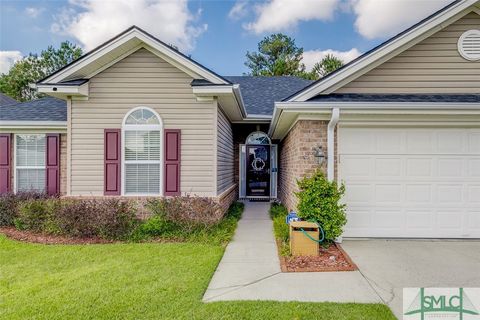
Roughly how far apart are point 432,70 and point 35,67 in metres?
31.8

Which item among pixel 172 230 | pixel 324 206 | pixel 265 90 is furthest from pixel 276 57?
pixel 324 206

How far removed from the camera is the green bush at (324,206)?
5.34 meters

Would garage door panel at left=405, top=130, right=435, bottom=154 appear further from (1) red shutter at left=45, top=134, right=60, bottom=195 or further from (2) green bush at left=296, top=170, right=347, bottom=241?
(1) red shutter at left=45, top=134, right=60, bottom=195

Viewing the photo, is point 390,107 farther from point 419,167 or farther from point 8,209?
point 8,209

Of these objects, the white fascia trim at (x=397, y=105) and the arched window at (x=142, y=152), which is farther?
the arched window at (x=142, y=152)

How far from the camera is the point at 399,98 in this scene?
5.99 m

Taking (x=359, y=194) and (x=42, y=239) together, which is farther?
(x=42, y=239)

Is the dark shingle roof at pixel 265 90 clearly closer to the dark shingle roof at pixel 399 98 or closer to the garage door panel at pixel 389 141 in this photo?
the dark shingle roof at pixel 399 98

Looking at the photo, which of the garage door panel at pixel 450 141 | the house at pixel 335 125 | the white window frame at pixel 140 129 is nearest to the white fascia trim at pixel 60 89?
the house at pixel 335 125

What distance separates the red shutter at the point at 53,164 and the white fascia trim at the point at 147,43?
7.47 ft

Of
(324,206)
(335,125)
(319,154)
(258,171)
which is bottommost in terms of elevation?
(324,206)

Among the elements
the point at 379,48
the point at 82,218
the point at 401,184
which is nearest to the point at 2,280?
the point at 82,218

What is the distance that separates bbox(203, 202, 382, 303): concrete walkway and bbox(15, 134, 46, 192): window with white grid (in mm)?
6655

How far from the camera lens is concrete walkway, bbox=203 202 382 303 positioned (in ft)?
11.6
